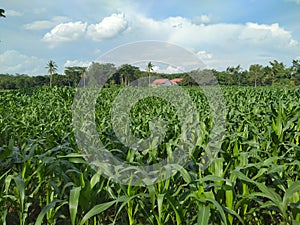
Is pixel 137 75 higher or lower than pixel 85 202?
higher

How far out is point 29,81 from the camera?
198 ft

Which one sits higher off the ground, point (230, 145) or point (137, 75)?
point (137, 75)

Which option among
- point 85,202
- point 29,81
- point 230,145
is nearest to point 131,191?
point 85,202

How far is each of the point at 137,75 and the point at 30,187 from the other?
4.32 m

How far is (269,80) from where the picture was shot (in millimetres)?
62281

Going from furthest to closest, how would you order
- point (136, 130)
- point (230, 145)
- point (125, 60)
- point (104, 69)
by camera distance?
point (104, 69) → point (136, 130) → point (125, 60) → point (230, 145)

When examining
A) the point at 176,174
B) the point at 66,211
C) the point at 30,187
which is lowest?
the point at 66,211

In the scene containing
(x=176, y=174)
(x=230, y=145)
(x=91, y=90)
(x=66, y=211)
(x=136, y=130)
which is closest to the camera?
(x=176, y=174)

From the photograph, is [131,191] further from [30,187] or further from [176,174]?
[30,187]

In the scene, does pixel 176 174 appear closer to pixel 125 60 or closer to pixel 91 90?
pixel 125 60

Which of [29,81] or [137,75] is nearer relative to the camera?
[137,75]

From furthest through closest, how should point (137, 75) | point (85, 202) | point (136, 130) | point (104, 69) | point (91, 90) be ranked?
point (91, 90), point (137, 75), point (104, 69), point (136, 130), point (85, 202)

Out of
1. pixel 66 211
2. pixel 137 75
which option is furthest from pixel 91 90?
pixel 66 211

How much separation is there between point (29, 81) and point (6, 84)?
4.63 meters
